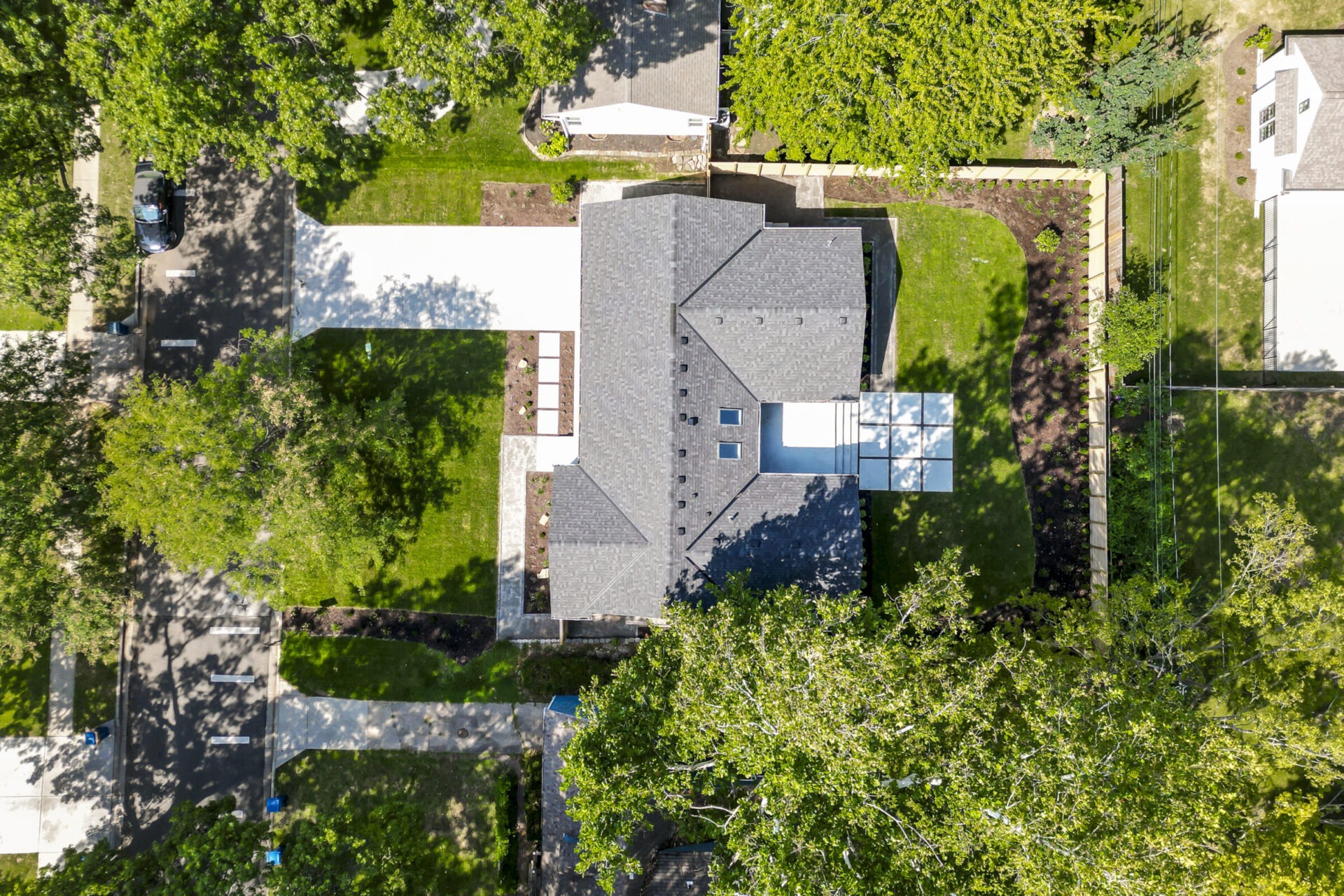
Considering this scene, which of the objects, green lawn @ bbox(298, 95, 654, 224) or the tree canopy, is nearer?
the tree canopy

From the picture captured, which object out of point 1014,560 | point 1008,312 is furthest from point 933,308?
point 1014,560

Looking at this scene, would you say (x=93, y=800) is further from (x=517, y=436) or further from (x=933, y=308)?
(x=933, y=308)

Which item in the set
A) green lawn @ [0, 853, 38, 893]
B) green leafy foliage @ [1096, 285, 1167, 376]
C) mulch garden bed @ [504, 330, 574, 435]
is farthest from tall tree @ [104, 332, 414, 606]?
green leafy foliage @ [1096, 285, 1167, 376]

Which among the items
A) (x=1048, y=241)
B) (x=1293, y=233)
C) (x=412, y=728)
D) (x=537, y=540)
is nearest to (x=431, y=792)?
(x=412, y=728)

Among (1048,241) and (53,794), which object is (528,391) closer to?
(1048,241)

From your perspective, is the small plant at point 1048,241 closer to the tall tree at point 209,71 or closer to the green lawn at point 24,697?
the tall tree at point 209,71

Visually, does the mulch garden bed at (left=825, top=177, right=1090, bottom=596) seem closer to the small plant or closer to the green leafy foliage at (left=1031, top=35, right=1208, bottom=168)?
the small plant
